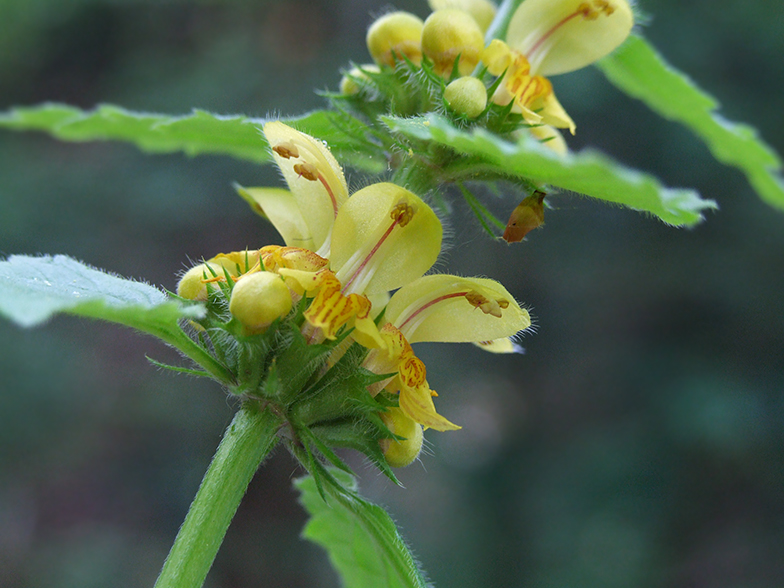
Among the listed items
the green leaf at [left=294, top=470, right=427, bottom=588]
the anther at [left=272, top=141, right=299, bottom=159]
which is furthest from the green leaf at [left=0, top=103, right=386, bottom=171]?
the green leaf at [left=294, top=470, right=427, bottom=588]

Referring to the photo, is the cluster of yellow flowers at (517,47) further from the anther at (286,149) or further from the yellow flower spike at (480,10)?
the anther at (286,149)

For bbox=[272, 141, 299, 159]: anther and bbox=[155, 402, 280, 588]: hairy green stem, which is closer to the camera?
bbox=[155, 402, 280, 588]: hairy green stem

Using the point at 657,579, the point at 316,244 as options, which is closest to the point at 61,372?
the point at 657,579

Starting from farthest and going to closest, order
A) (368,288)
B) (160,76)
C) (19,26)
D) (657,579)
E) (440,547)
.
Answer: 1. (19,26)
2. (160,76)
3. (440,547)
4. (657,579)
5. (368,288)

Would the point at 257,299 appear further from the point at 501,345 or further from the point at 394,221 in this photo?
the point at 501,345

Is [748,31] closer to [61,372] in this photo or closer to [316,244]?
[316,244]

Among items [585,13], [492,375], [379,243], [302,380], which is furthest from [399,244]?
[492,375]

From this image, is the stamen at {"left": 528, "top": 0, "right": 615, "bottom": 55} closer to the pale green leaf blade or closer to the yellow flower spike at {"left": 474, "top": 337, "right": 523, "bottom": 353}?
the yellow flower spike at {"left": 474, "top": 337, "right": 523, "bottom": 353}
